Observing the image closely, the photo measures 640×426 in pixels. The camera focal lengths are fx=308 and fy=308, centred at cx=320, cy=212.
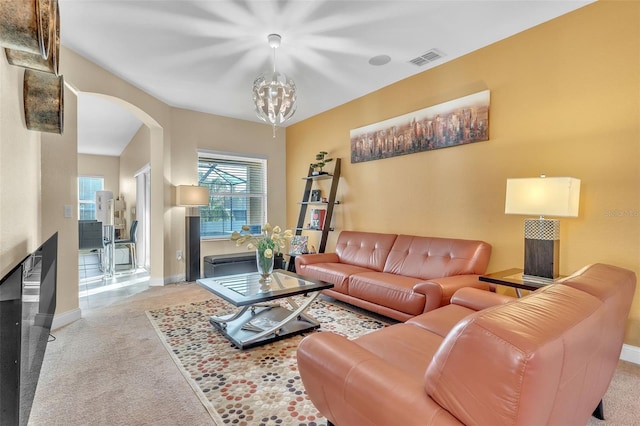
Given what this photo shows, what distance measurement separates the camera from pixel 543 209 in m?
2.32

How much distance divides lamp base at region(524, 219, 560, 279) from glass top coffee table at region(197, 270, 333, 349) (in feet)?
5.50

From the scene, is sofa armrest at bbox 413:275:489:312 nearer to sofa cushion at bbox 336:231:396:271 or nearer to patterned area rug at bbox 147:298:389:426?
patterned area rug at bbox 147:298:389:426

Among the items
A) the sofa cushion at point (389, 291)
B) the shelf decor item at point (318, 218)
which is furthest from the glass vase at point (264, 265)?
the shelf decor item at point (318, 218)

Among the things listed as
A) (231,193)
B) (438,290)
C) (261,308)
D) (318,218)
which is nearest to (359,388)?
(438,290)

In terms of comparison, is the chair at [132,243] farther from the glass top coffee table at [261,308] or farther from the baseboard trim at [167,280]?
the glass top coffee table at [261,308]

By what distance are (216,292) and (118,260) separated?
5460mm

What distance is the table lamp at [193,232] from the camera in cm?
477

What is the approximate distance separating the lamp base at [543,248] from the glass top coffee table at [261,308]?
5.50ft

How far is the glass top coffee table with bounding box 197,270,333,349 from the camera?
2508 millimetres

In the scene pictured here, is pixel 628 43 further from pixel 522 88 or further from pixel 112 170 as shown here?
pixel 112 170

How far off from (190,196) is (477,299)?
4083 millimetres

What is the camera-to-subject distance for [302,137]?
5.70 meters

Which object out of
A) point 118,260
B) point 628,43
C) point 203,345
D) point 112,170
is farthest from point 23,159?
point 112,170

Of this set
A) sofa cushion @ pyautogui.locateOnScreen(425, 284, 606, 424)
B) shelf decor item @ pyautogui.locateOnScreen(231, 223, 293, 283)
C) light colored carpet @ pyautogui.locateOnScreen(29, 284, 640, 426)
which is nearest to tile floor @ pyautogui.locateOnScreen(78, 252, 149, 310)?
light colored carpet @ pyautogui.locateOnScreen(29, 284, 640, 426)
